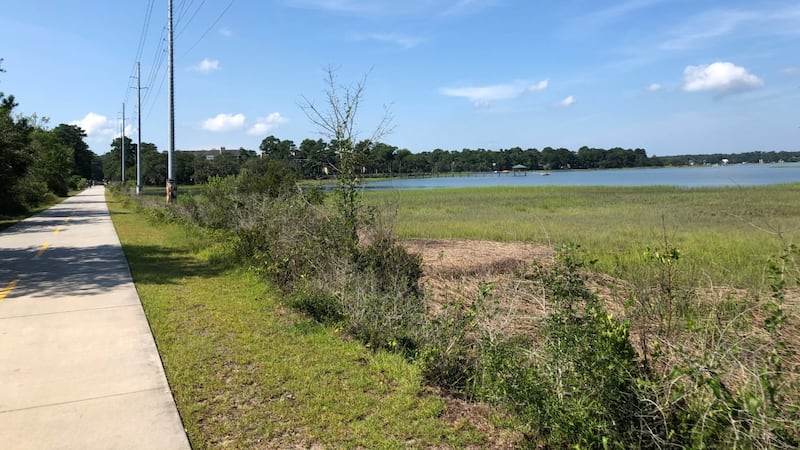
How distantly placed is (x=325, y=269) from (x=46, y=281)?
18.6 ft

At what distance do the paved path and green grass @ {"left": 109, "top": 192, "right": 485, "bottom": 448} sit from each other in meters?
0.23

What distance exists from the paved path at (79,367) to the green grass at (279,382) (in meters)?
0.23

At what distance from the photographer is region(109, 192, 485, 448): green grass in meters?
3.93

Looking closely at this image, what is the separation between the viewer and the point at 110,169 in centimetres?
12431

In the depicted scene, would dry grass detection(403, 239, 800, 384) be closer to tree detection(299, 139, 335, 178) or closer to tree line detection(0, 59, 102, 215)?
tree detection(299, 139, 335, 178)

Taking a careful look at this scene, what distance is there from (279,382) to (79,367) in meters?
2.17

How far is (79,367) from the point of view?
5312 mm

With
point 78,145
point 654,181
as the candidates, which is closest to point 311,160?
point 654,181

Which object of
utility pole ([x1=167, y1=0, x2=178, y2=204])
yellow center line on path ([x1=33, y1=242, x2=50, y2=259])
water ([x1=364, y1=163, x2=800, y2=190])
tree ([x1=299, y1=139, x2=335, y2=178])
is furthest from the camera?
water ([x1=364, y1=163, x2=800, y2=190])

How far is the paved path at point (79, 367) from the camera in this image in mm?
3951

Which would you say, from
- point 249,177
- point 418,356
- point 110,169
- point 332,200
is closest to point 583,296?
point 418,356

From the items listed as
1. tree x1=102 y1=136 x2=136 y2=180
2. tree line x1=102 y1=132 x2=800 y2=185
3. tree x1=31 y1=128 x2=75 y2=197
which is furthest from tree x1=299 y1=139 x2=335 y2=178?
tree x1=102 y1=136 x2=136 y2=180

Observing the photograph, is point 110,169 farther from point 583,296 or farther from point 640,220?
point 583,296

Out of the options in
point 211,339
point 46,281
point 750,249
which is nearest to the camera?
point 211,339
